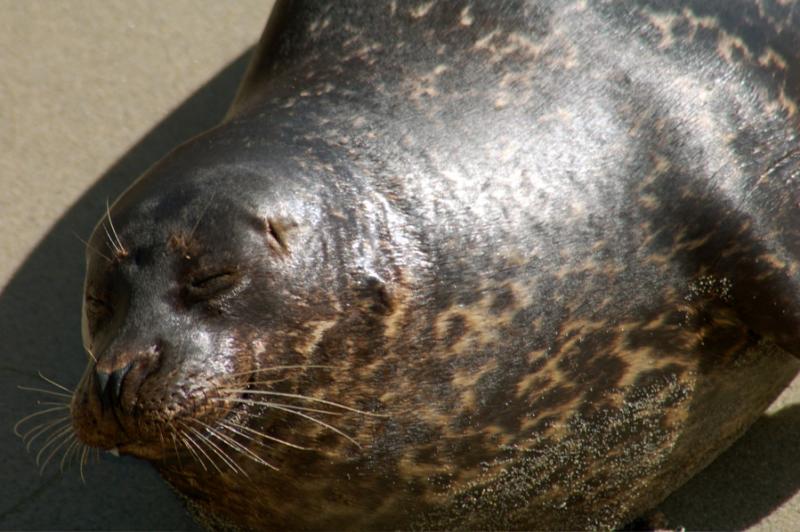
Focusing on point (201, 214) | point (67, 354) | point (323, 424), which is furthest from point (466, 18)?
point (67, 354)

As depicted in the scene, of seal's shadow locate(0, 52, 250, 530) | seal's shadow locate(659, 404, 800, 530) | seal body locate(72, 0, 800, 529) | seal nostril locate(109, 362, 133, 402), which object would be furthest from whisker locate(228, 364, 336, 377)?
seal's shadow locate(659, 404, 800, 530)

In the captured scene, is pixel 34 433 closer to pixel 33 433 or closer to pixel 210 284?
pixel 33 433

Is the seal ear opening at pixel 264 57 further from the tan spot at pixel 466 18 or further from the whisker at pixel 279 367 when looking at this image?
the whisker at pixel 279 367

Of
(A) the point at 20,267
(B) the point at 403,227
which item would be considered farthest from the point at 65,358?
(B) the point at 403,227

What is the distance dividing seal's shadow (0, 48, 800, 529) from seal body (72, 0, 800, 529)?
0.78ft

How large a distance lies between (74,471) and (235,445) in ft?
4.32

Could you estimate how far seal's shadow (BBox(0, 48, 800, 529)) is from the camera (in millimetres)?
4473

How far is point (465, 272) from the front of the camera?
377 cm

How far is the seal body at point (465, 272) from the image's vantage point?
356 centimetres

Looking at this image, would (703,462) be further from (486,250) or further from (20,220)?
(20,220)

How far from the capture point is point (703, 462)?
Result: 4.46 metres

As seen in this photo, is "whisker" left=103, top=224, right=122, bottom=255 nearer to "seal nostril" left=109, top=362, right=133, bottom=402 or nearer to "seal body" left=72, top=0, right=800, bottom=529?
"seal body" left=72, top=0, right=800, bottom=529

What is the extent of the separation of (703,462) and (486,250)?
4.06 ft

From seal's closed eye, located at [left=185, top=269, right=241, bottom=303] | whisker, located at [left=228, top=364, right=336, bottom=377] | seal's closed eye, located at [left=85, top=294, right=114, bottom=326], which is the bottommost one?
seal's closed eye, located at [left=85, top=294, right=114, bottom=326]
